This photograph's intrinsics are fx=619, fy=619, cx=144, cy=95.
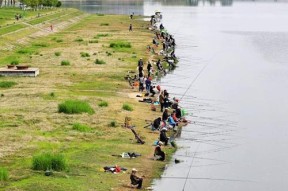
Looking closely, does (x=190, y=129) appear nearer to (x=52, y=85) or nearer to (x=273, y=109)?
(x=273, y=109)

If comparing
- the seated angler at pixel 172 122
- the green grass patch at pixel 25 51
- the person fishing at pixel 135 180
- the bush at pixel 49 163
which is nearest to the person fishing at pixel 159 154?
the person fishing at pixel 135 180

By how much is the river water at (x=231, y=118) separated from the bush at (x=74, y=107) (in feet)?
22.8

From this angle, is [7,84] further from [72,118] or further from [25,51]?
[25,51]

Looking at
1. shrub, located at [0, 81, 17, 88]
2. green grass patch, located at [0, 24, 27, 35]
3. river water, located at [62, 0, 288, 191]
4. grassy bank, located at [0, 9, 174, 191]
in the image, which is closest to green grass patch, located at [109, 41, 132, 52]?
grassy bank, located at [0, 9, 174, 191]

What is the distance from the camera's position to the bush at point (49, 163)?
2959cm

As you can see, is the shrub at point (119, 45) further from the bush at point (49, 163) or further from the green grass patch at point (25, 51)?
the bush at point (49, 163)

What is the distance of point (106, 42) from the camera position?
3634 inches

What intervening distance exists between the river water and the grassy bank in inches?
106

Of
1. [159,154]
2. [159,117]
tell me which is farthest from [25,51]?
[159,154]

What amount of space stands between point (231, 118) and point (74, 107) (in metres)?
12.8

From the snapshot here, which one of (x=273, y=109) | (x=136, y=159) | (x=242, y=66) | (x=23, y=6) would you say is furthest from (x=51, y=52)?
(x=23, y=6)

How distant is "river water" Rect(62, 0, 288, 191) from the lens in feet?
107

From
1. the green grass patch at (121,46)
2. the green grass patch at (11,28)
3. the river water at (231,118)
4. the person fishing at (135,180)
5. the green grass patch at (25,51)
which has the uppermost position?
the green grass patch at (11,28)

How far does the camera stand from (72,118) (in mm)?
40719
